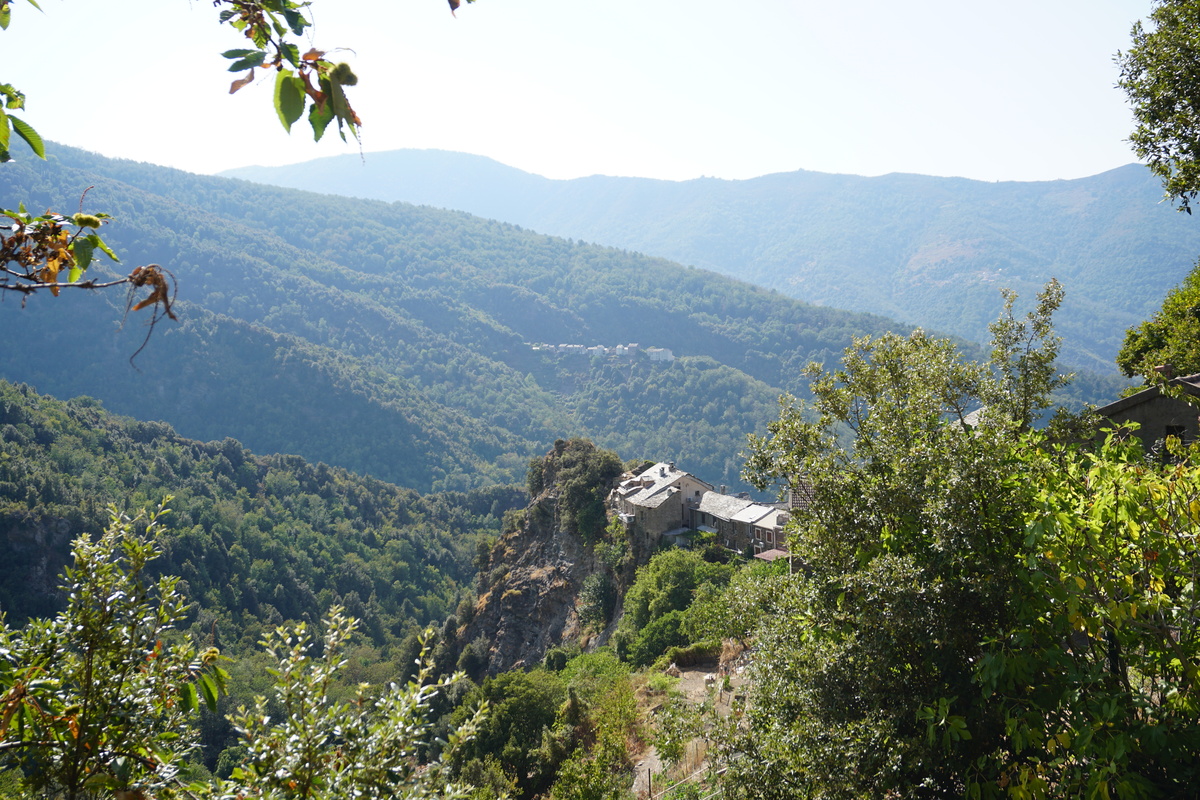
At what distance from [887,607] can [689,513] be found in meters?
35.0

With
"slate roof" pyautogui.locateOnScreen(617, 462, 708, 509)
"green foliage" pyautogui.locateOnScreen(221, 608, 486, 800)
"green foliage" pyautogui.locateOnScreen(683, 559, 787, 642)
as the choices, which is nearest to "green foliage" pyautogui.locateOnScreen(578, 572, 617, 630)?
"slate roof" pyautogui.locateOnScreen(617, 462, 708, 509)

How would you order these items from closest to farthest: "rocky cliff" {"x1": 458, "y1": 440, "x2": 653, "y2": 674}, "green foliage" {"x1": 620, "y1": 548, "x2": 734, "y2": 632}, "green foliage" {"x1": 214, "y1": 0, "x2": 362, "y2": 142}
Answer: "green foliage" {"x1": 214, "y1": 0, "x2": 362, "y2": 142}
"green foliage" {"x1": 620, "y1": 548, "x2": 734, "y2": 632}
"rocky cliff" {"x1": 458, "y1": 440, "x2": 653, "y2": 674}

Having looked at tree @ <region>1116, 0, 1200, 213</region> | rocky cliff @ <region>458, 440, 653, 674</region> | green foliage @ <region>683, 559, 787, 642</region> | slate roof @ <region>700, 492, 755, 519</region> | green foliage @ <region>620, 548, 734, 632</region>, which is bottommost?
rocky cliff @ <region>458, 440, 653, 674</region>

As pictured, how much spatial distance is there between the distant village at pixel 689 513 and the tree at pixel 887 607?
26.0 meters

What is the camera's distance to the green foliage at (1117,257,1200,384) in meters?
19.8

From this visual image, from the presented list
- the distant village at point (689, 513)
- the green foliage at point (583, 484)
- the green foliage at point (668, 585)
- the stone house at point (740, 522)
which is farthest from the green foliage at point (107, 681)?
the green foliage at point (583, 484)

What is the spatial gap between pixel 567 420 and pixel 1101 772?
16763 centimetres

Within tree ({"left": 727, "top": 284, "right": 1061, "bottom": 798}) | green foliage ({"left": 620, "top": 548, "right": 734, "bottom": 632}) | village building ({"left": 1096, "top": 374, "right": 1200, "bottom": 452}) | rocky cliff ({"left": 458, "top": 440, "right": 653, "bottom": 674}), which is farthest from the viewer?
rocky cliff ({"left": 458, "top": 440, "right": 653, "bottom": 674})

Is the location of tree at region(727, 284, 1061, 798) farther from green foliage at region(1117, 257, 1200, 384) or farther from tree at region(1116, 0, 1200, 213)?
green foliage at region(1117, 257, 1200, 384)

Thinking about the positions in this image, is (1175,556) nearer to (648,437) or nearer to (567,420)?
(648,437)

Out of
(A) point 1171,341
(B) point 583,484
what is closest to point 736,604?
(A) point 1171,341

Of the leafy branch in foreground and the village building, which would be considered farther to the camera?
the village building

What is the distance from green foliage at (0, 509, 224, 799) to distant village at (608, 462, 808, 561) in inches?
1278

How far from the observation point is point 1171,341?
20953 mm
